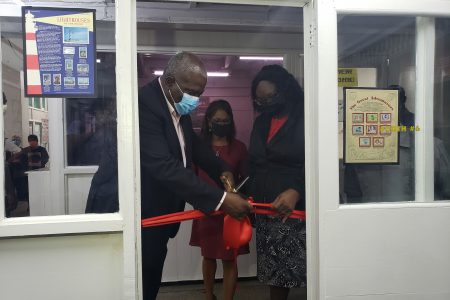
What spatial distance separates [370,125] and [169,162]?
1256mm

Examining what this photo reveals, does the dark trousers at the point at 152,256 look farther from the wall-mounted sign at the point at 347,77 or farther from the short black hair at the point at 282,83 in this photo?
the wall-mounted sign at the point at 347,77

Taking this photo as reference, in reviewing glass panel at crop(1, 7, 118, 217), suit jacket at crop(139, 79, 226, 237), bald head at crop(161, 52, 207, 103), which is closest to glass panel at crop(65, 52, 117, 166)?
glass panel at crop(1, 7, 118, 217)

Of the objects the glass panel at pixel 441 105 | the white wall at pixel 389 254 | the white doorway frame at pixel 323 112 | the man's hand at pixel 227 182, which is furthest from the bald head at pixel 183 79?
the glass panel at pixel 441 105

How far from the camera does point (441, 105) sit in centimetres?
222

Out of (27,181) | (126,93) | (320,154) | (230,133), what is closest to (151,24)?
(230,133)

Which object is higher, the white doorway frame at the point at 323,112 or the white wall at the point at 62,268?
the white doorway frame at the point at 323,112

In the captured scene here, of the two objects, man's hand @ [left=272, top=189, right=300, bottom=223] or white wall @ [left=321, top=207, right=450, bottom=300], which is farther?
man's hand @ [left=272, top=189, right=300, bottom=223]

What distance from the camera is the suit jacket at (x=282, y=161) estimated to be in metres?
2.80

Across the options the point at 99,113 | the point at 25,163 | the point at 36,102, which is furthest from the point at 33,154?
the point at 99,113

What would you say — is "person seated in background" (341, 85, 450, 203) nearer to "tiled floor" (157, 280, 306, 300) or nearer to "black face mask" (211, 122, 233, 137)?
"black face mask" (211, 122, 233, 137)

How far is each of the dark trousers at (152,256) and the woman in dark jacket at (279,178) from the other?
79cm

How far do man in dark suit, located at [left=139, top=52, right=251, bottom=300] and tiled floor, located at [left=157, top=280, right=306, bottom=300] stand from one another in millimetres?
1014

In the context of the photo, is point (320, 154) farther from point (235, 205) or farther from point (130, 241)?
point (130, 241)

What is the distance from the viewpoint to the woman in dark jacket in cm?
279
